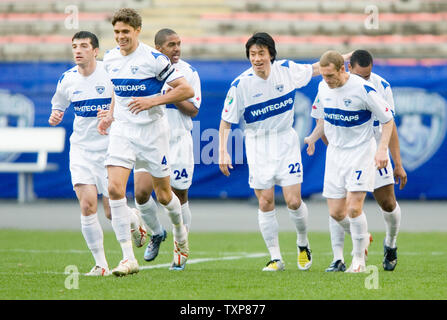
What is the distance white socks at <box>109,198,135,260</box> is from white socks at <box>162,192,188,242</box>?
906 mm

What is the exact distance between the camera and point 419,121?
1767 centimetres

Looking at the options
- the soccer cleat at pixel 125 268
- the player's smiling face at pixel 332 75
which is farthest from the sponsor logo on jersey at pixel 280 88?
the soccer cleat at pixel 125 268

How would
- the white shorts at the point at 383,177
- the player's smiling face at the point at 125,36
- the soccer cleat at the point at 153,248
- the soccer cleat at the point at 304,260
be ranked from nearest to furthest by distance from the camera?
1. the player's smiling face at the point at 125,36
2. the soccer cleat at the point at 304,260
3. the white shorts at the point at 383,177
4. the soccer cleat at the point at 153,248

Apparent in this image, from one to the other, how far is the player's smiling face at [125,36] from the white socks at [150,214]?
1.85m

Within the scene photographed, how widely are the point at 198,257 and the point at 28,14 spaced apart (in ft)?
46.0

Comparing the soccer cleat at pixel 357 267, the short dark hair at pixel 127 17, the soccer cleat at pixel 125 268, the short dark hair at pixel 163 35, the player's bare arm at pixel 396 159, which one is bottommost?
the soccer cleat at pixel 357 267

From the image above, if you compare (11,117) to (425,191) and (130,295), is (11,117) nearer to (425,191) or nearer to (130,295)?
(425,191)

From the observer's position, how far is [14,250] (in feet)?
34.9

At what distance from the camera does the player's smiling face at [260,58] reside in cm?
832

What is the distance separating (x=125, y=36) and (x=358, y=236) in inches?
112

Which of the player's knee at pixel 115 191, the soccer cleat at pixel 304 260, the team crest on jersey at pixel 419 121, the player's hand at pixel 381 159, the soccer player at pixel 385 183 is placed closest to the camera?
the player's knee at pixel 115 191

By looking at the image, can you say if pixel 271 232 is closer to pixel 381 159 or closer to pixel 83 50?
pixel 381 159

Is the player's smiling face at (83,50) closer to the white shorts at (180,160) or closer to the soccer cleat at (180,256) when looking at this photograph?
the white shorts at (180,160)

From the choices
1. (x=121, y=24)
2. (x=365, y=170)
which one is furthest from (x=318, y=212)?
(x=121, y=24)
